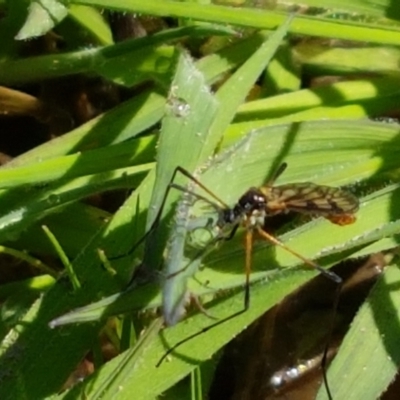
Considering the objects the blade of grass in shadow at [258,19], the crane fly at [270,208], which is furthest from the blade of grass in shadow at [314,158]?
the blade of grass in shadow at [258,19]

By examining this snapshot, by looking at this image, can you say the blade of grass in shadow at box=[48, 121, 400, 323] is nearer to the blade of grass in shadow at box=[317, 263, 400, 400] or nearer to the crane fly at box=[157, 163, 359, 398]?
the crane fly at box=[157, 163, 359, 398]

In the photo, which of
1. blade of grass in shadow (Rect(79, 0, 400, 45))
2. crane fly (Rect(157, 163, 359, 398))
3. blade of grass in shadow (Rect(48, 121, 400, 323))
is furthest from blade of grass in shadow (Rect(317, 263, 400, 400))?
blade of grass in shadow (Rect(79, 0, 400, 45))

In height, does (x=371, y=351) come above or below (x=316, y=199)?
below

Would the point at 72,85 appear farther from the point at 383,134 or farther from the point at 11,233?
the point at 383,134

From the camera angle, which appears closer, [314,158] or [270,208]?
[270,208]

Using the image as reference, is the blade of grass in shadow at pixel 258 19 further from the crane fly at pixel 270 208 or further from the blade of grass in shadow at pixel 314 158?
the crane fly at pixel 270 208

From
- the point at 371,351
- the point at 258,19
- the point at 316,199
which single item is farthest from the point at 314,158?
the point at 371,351

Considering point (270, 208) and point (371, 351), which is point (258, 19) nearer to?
point (270, 208)

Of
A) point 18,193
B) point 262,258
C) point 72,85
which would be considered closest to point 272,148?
point 262,258
